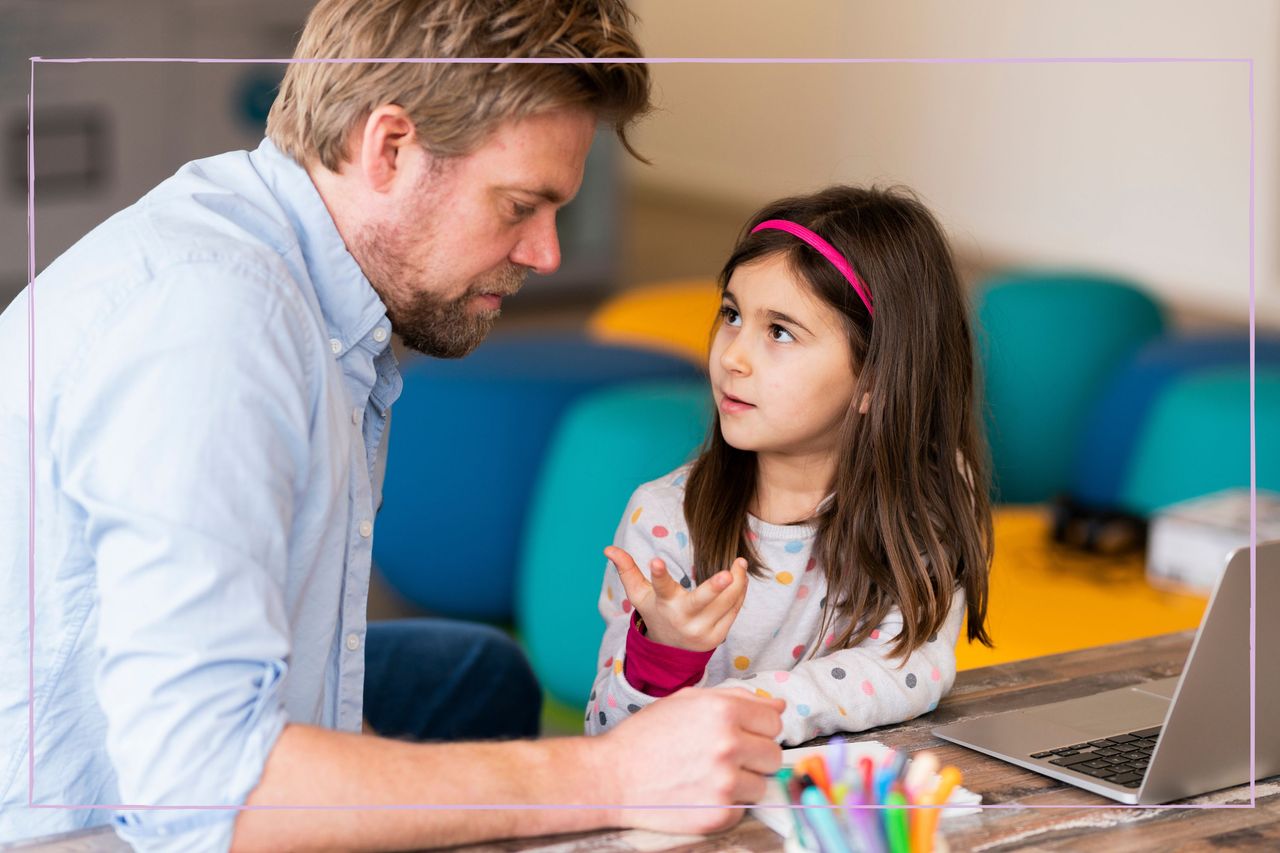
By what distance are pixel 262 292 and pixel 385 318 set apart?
0.20m

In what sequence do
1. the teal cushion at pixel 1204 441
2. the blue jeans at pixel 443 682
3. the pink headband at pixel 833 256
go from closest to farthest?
1. the pink headband at pixel 833 256
2. the blue jeans at pixel 443 682
3. the teal cushion at pixel 1204 441

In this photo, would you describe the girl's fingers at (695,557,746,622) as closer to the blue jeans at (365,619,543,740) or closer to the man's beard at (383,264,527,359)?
the man's beard at (383,264,527,359)

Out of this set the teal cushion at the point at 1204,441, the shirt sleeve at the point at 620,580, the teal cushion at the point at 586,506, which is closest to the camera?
the shirt sleeve at the point at 620,580

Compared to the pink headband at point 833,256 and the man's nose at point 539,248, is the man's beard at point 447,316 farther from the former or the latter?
the pink headband at point 833,256

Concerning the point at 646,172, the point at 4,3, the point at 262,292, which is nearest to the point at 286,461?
the point at 262,292

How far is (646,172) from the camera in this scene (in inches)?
302

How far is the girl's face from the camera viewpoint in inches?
52.1

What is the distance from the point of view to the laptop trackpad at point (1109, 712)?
1.17 meters

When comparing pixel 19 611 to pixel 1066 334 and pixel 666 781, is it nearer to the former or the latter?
pixel 666 781

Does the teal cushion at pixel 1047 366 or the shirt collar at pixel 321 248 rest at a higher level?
the shirt collar at pixel 321 248

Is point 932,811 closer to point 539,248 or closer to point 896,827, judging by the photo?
point 896,827

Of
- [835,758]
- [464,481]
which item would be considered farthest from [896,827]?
[464,481]

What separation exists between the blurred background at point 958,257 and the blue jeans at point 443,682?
507mm

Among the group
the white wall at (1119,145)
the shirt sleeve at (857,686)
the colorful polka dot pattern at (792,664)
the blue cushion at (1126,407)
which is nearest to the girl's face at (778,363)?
the colorful polka dot pattern at (792,664)
